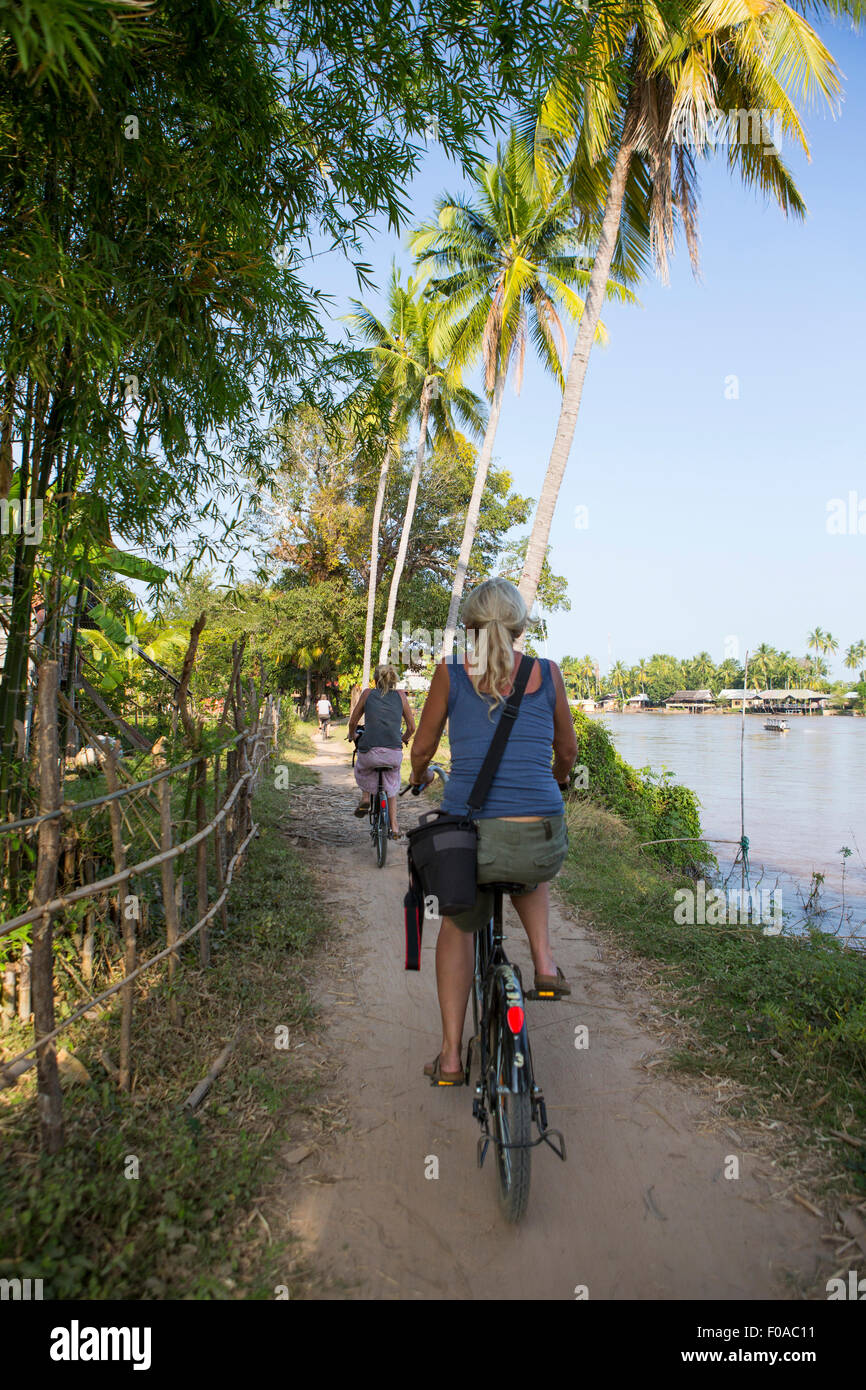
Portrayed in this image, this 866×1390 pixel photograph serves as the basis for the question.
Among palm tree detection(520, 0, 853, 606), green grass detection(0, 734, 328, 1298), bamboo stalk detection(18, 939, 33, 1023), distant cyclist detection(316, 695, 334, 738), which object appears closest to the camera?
green grass detection(0, 734, 328, 1298)

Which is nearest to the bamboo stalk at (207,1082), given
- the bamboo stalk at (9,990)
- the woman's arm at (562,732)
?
the bamboo stalk at (9,990)

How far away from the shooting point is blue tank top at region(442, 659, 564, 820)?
9.18 ft

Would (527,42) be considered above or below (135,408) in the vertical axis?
above

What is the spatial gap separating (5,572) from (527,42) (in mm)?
3657

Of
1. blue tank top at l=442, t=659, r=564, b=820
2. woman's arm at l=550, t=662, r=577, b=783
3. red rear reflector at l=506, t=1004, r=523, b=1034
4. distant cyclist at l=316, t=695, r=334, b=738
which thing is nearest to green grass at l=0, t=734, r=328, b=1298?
red rear reflector at l=506, t=1004, r=523, b=1034

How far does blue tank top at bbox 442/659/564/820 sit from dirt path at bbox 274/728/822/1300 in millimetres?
1348

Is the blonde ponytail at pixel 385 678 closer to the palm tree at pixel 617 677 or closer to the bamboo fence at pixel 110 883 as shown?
the bamboo fence at pixel 110 883

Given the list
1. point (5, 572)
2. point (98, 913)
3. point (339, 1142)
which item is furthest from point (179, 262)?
point (339, 1142)

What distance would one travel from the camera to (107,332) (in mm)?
3078

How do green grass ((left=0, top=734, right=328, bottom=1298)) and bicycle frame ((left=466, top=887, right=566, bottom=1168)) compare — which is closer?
green grass ((left=0, top=734, right=328, bottom=1298))

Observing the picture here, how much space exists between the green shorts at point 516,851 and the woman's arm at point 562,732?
1.37 feet

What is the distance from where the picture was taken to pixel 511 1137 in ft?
8.20

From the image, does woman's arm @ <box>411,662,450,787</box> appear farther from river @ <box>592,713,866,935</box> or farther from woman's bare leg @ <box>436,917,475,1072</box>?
river @ <box>592,713,866,935</box>

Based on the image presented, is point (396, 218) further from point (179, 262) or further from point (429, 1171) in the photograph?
point (429, 1171)
